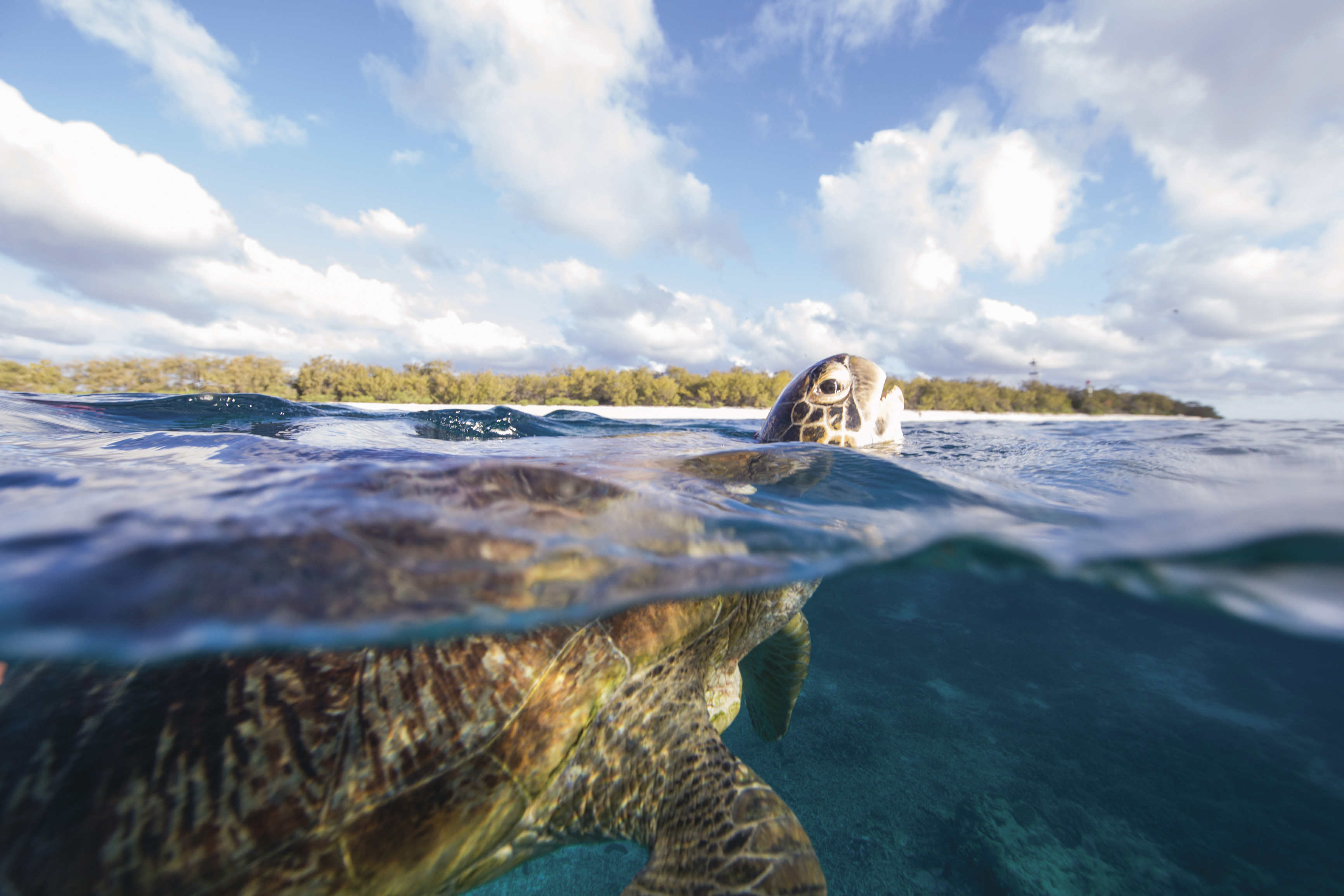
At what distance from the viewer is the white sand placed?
18969 mm

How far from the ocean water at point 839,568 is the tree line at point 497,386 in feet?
28.3

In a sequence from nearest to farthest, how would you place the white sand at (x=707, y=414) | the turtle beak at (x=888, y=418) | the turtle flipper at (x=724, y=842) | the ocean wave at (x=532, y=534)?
the ocean wave at (x=532, y=534) < the turtle flipper at (x=724, y=842) < the turtle beak at (x=888, y=418) < the white sand at (x=707, y=414)

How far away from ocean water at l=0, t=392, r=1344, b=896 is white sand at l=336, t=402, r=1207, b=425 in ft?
36.5

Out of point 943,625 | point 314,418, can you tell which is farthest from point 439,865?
point 943,625

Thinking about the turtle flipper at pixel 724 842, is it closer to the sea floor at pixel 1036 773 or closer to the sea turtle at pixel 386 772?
the sea turtle at pixel 386 772

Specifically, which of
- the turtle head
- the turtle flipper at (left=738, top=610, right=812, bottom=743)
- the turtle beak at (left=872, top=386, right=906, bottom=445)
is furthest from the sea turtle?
the turtle beak at (left=872, top=386, right=906, bottom=445)

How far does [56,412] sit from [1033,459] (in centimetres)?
1176

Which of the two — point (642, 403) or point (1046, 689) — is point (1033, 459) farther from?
point (642, 403)

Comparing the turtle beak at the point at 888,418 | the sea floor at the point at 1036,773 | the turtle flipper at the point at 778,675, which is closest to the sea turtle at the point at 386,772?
the sea floor at the point at 1036,773

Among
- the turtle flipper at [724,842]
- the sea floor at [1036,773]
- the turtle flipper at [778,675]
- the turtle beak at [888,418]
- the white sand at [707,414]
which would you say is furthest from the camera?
the white sand at [707,414]

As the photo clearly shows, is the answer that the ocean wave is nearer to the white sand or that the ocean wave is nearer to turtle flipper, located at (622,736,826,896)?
turtle flipper, located at (622,736,826,896)

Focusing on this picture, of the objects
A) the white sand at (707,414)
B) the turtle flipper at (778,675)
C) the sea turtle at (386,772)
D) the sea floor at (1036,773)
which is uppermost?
the white sand at (707,414)

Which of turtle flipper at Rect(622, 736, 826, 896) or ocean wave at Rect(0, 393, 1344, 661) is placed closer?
ocean wave at Rect(0, 393, 1344, 661)

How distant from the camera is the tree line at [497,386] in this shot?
1371 cm
